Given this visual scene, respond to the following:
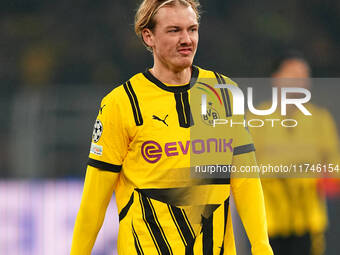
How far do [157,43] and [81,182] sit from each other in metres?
4.20

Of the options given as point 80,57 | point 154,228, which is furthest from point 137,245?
point 80,57

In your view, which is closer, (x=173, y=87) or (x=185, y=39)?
(x=185, y=39)

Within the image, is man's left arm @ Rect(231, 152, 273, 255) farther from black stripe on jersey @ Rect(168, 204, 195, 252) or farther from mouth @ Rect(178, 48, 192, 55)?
mouth @ Rect(178, 48, 192, 55)

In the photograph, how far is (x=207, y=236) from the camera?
303 cm

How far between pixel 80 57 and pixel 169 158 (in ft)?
26.6

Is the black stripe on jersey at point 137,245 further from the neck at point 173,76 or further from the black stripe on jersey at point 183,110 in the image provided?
the neck at point 173,76

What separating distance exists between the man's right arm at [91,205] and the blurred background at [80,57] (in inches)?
152

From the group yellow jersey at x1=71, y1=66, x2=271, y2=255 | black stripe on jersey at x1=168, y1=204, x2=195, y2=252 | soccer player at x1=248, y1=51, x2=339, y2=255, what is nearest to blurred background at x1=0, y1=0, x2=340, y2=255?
soccer player at x1=248, y1=51, x2=339, y2=255

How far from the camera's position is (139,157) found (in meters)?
3.06

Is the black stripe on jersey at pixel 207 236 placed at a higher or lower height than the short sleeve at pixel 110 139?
lower

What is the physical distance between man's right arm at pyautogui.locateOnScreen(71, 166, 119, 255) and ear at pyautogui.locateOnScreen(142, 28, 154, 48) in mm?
553

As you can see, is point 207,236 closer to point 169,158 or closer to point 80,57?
point 169,158

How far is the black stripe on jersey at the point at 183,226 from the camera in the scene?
119 inches

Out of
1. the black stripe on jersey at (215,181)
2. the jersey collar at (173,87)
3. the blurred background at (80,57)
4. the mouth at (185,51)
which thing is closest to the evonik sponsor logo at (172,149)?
the black stripe on jersey at (215,181)
